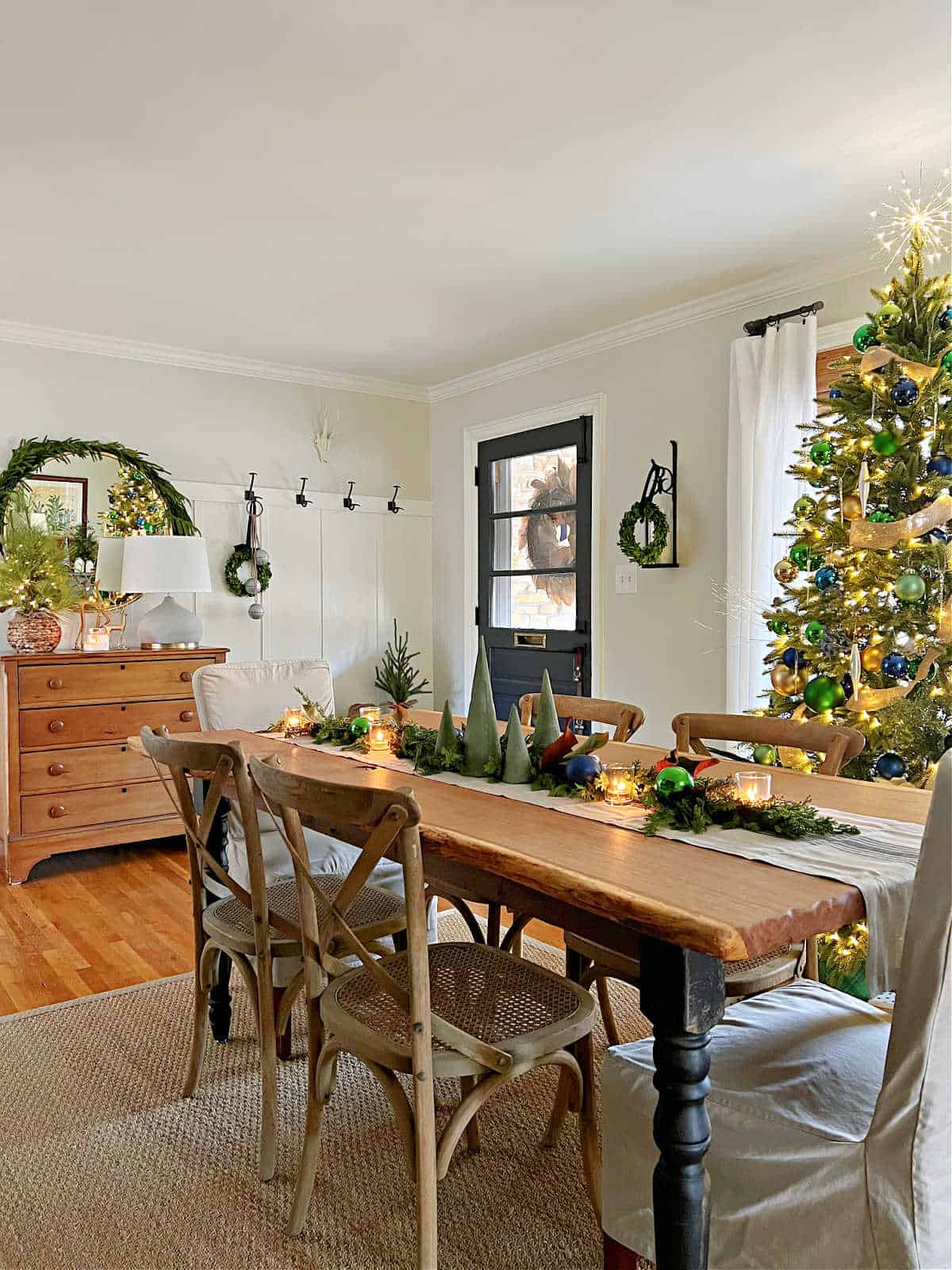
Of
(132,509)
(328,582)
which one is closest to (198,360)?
(132,509)

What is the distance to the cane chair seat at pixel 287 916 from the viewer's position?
6.53 feet

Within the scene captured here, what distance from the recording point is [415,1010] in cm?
147

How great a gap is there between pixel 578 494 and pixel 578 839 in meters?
3.51

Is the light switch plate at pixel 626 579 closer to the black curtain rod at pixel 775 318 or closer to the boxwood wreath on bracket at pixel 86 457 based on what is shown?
the black curtain rod at pixel 775 318

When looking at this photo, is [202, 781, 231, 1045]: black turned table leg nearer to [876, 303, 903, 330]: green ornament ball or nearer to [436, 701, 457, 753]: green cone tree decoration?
[436, 701, 457, 753]: green cone tree decoration

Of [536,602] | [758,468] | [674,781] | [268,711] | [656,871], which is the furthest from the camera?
[536,602]

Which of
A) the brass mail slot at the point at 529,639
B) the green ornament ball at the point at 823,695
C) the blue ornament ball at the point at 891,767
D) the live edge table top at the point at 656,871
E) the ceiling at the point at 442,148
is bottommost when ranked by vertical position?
the blue ornament ball at the point at 891,767

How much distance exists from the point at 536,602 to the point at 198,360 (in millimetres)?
2264

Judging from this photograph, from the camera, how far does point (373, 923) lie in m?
2.01

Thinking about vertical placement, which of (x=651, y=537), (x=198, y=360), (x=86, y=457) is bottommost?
(x=651, y=537)

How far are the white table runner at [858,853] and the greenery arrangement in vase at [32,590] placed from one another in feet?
10.4

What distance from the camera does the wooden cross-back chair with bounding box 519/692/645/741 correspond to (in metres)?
2.66

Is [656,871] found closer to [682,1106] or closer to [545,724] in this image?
[682,1106]

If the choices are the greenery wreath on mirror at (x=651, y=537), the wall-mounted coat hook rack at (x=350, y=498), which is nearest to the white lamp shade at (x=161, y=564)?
the wall-mounted coat hook rack at (x=350, y=498)
